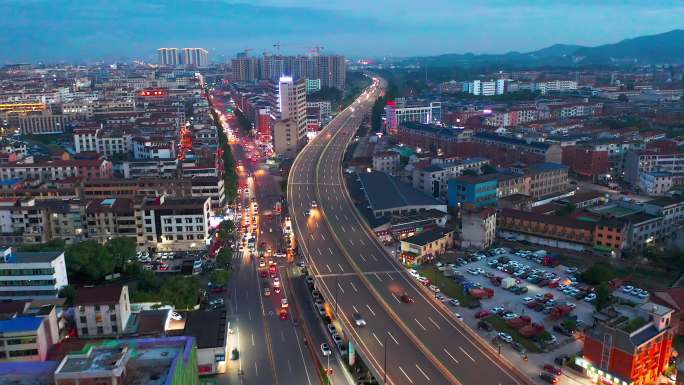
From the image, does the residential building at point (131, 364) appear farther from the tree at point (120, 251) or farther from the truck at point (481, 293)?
the truck at point (481, 293)

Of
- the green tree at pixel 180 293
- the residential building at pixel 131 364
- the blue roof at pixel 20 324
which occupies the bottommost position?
A: the green tree at pixel 180 293

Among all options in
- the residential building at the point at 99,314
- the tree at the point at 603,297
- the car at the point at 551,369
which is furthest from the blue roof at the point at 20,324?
the tree at the point at 603,297

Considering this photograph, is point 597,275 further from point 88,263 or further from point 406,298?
point 88,263

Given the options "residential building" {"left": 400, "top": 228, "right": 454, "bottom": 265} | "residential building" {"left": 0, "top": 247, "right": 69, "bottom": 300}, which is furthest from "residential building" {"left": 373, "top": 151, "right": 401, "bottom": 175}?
"residential building" {"left": 0, "top": 247, "right": 69, "bottom": 300}

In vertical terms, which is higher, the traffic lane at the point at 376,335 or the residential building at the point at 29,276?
the residential building at the point at 29,276

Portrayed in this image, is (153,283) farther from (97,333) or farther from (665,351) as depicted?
(665,351)

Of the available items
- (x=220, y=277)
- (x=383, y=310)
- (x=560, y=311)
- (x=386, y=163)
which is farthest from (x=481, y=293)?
(x=386, y=163)
